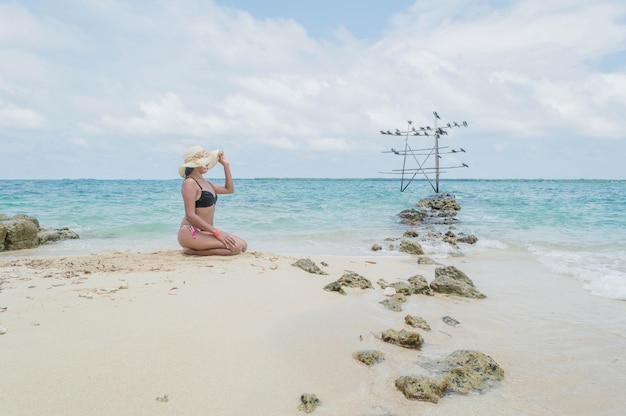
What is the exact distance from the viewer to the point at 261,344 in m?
3.17

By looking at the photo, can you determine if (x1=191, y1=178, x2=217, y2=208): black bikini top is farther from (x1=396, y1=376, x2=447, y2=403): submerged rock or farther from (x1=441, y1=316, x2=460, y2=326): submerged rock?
(x1=396, y1=376, x2=447, y2=403): submerged rock

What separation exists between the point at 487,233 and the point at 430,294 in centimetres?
844

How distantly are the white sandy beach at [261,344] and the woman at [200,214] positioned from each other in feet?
3.09

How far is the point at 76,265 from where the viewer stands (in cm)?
580

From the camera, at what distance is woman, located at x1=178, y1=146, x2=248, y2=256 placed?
6.30 m

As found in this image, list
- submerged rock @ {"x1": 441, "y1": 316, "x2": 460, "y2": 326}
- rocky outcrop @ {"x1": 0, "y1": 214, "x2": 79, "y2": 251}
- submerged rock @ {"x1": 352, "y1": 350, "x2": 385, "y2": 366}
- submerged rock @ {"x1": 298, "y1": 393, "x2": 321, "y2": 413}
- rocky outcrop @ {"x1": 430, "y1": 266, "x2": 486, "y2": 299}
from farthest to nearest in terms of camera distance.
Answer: rocky outcrop @ {"x1": 0, "y1": 214, "x2": 79, "y2": 251}, rocky outcrop @ {"x1": 430, "y1": 266, "x2": 486, "y2": 299}, submerged rock @ {"x1": 441, "y1": 316, "x2": 460, "y2": 326}, submerged rock @ {"x1": 352, "y1": 350, "x2": 385, "y2": 366}, submerged rock @ {"x1": 298, "y1": 393, "x2": 321, "y2": 413}

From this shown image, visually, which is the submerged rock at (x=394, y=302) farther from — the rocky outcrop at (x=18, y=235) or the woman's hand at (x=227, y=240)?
the rocky outcrop at (x=18, y=235)

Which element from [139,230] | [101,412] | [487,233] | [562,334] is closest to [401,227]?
[487,233]

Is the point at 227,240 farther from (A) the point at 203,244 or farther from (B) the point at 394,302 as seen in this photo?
(B) the point at 394,302

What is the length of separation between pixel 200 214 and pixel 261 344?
12.6 feet

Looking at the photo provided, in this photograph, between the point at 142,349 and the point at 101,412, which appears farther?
the point at 142,349

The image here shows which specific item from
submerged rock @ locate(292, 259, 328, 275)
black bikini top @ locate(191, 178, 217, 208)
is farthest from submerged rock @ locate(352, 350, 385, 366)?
black bikini top @ locate(191, 178, 217, 208)

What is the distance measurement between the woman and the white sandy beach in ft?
3.09

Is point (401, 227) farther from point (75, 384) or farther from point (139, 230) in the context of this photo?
point (75, 384)
